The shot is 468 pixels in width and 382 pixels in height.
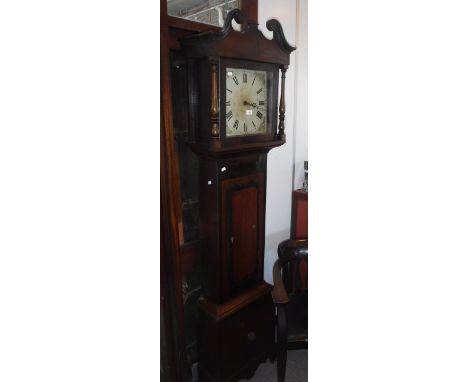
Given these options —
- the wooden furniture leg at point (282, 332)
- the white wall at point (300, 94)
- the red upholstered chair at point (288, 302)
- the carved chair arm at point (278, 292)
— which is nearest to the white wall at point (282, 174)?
the white wall at point (300, 94)

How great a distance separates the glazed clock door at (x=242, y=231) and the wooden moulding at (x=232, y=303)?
0.04m

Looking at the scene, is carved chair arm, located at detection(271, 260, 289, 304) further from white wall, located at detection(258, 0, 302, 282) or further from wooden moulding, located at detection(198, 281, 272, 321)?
white wall, located at detection(258, 0, 302, 282)

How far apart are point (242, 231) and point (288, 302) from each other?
1.27 ft

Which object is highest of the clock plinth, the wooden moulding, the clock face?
the clock face

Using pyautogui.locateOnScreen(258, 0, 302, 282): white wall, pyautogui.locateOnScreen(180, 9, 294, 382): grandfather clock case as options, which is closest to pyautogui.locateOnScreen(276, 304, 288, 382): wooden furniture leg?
pyautogui.locateOnScreen(180, 9, 294, 382): grandfather clock case

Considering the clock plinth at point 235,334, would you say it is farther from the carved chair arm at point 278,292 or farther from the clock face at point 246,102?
the clock face at point 246,102

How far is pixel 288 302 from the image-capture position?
67.4 inches

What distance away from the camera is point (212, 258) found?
1734mm

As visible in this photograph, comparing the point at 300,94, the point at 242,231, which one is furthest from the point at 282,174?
the point at 242,231

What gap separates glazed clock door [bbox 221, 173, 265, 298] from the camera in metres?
1.70

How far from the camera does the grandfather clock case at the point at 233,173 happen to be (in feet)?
4.87
